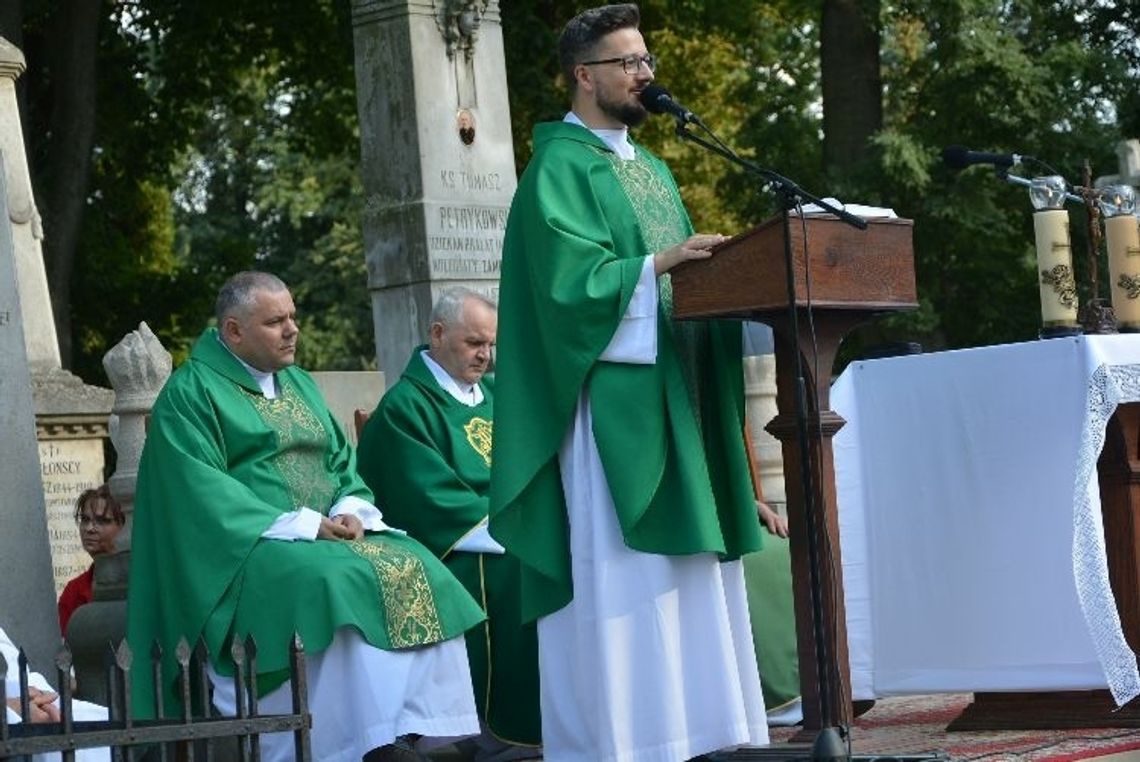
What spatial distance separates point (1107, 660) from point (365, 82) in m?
9.10

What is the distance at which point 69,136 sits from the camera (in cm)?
2212

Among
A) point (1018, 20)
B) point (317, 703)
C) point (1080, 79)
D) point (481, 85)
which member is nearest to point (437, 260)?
point (481, 85)

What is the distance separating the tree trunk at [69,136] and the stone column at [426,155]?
7.35 meters

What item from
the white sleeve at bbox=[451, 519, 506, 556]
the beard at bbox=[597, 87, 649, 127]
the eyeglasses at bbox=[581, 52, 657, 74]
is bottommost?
the white sleeve at bbox=[451, 519, 506, 556]

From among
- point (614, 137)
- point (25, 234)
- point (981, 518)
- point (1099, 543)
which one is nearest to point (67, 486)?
point (25, 234)

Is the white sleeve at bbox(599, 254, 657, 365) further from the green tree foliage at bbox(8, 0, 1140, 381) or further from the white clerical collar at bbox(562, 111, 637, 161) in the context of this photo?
the green tree foliage at bbox(8, 0, 1140, 381)

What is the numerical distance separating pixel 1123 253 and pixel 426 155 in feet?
24.8

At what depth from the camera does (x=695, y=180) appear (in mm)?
31031

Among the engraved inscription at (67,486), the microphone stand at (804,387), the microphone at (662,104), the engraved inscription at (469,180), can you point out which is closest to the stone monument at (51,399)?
the engraved inscription at (67,486)

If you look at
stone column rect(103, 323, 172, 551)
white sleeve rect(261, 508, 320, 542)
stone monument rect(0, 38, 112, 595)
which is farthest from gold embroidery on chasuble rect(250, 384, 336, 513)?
stone monument rect(0, 38, 112, 595)

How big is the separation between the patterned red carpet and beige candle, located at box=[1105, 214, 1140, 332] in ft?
4.72

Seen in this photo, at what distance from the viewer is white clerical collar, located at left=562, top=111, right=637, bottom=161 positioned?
283 inches

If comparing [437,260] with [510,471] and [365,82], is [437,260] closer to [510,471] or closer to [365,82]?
[365,82]

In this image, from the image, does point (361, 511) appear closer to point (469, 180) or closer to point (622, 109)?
point (622, 109)
